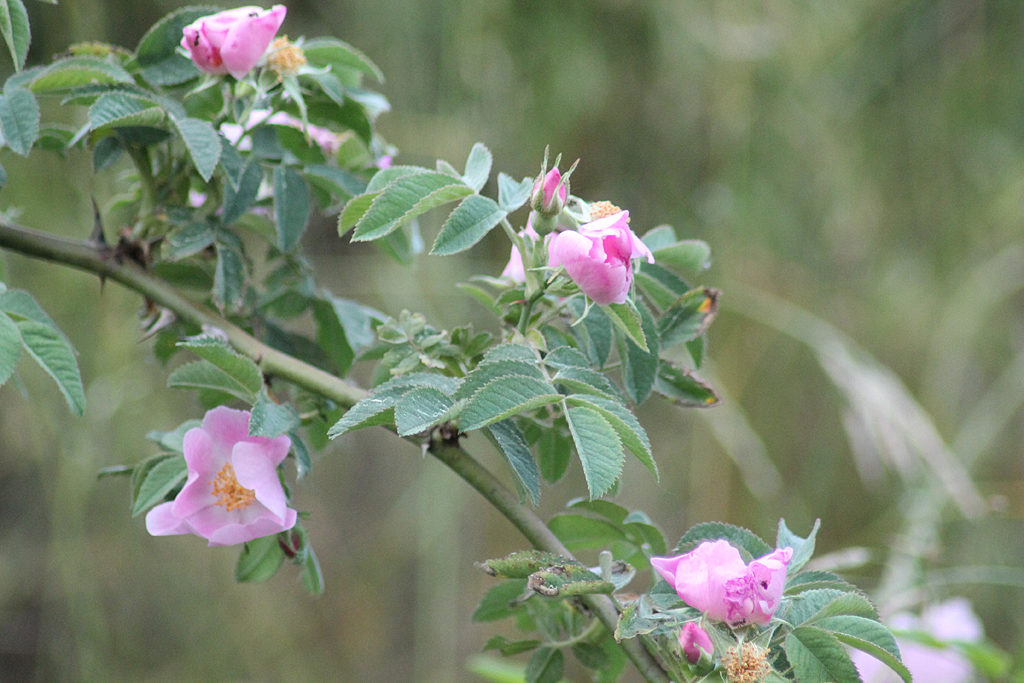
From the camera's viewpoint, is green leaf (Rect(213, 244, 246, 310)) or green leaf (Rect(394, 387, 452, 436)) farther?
green leaf (Rect(213, 244, 246, 310))

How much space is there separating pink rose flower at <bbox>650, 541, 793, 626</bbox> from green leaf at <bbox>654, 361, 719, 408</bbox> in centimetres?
10

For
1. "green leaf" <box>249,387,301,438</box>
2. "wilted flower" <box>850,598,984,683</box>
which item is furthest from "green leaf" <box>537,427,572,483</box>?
"wilted flower" <box>850,598,984,683</box>

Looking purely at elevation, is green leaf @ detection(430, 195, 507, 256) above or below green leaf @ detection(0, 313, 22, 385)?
above

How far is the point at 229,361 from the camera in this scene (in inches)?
14.2

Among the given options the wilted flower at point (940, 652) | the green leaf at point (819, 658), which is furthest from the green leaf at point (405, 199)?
the wilted flower at point (940, 652)

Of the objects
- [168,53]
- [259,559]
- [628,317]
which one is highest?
[628,317]

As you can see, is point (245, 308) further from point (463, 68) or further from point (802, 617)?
point (463, 68)

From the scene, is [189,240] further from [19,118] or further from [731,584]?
[731,584]

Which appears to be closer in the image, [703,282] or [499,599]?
[499,599]

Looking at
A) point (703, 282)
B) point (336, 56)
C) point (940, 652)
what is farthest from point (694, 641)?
point (703, 282)

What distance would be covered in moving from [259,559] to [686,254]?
0.83 ft

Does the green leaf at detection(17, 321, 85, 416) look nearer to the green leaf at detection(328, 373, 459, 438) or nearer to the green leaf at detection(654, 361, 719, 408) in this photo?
the green leaf at detection(328, 373, 459, 438)

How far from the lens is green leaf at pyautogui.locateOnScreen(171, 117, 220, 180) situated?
0.38 m

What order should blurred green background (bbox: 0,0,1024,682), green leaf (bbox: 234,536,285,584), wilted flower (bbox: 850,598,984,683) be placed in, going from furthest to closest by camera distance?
1. blurred green background (bbox: 0,0,1024,682)
2. wilted flower (bbox: 850,598,984,683)
3. green leaf (bbox: 234,536,285,584)
